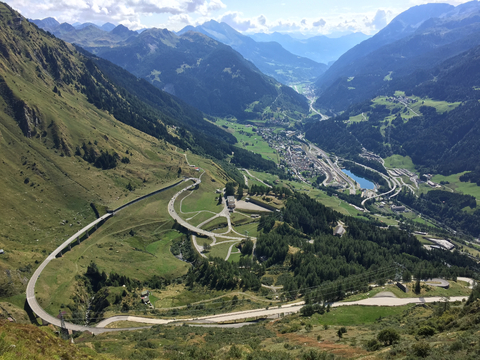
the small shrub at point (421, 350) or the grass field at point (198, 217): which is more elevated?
the small shrub at point (421, 350)

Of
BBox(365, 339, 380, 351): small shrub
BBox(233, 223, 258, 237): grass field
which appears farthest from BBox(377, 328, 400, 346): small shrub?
BBox(233, 223, 258, 237): grass field

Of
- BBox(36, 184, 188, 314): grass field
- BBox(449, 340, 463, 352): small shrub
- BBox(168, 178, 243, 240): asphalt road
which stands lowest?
BBox(36, 184, 188, 314): grass field

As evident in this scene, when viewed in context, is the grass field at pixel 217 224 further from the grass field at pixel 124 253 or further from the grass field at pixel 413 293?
the grass field at pixel 413 293

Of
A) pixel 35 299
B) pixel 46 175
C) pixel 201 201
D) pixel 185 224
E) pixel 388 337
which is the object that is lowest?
pixel 35 299

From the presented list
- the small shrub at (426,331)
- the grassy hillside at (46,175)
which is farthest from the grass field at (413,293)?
the grassy hillside at (46,175)

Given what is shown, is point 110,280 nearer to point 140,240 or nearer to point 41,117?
point 140,240

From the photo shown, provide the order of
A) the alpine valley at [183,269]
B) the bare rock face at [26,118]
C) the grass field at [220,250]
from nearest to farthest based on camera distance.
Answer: the alpine valley at [183,269]
the grass field at [220,250]
the bare rock face at [26,118]

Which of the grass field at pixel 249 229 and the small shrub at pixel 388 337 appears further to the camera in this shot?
the grass field at pixel 249 229

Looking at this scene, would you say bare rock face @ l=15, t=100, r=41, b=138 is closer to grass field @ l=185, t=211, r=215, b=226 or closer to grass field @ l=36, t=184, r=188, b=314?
grass field @ l=36, t=184, r=188, b=314

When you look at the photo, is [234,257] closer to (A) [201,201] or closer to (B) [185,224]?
(B) [185,224]

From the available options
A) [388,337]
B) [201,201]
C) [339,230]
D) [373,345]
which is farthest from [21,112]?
[388,337]

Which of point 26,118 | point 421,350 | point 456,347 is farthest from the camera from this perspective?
point 26,118

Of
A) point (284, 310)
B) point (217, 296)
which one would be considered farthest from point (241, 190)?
point (284, 310)
